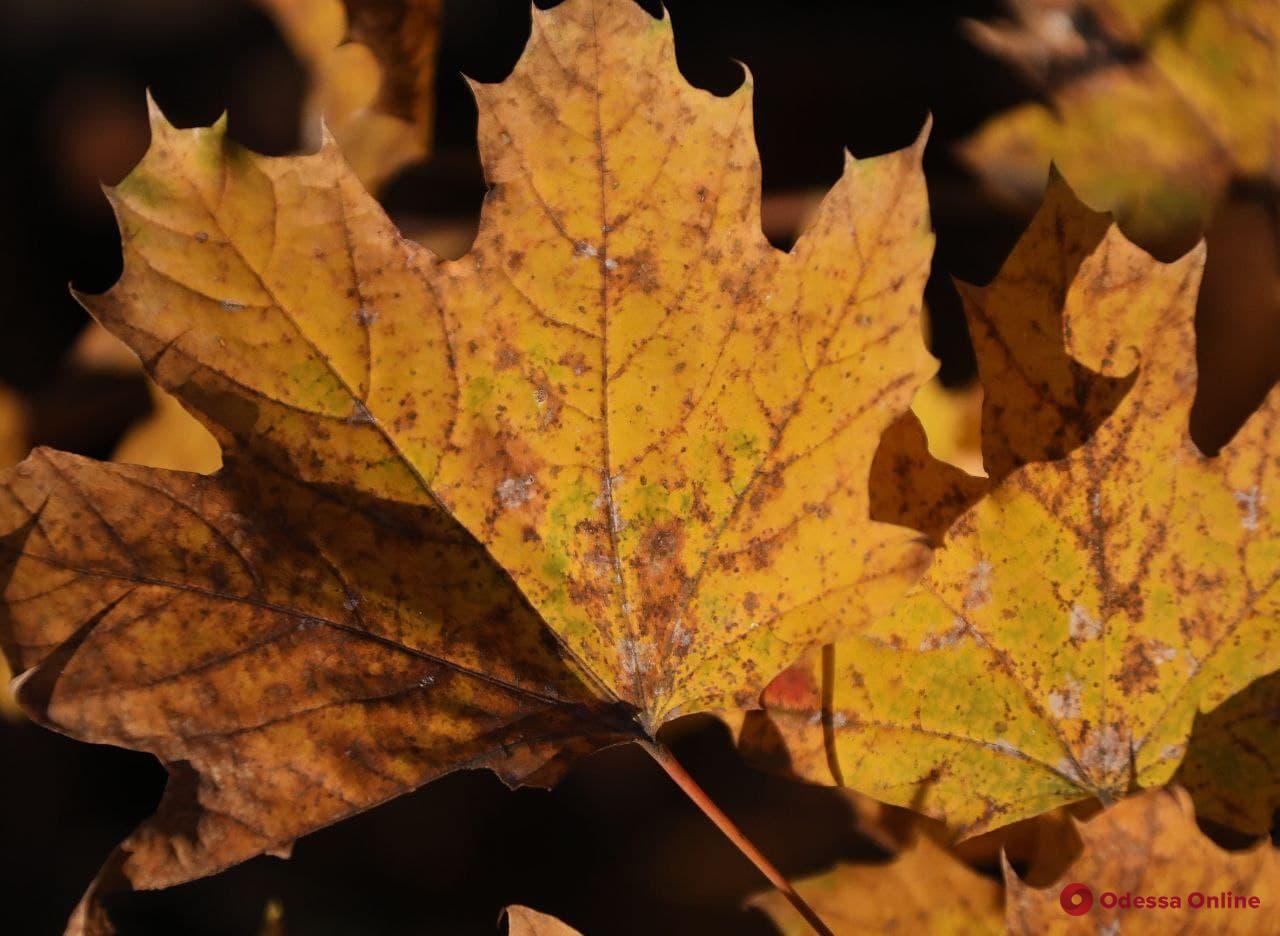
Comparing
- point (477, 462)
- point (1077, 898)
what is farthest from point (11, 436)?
point (1077, 898)

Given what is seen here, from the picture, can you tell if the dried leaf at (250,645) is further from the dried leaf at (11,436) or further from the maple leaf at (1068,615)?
the dried leaf at (11,436)

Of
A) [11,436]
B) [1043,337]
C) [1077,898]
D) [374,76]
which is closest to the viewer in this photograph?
[1077,898]

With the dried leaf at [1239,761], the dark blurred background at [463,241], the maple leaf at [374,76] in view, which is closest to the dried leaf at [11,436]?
the dark blurred background at [463,241]

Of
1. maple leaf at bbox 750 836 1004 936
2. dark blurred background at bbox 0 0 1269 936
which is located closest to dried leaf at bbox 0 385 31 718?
dark blurred background at bbox 0 0 1269 936

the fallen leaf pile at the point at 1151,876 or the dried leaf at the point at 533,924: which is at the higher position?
the dried leaf at the point at 533,924

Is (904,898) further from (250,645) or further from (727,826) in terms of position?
(250,645)

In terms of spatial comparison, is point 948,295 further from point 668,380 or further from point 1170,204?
point 668,380
